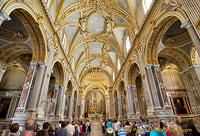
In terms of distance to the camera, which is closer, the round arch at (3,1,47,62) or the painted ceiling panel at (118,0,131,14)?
the round arch at (3,1,47,62)

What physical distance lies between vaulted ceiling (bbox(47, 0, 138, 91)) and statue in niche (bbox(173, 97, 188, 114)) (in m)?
8.94

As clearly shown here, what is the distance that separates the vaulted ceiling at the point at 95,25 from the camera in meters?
10.4

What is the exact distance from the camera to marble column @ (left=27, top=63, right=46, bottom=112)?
20.3 ft

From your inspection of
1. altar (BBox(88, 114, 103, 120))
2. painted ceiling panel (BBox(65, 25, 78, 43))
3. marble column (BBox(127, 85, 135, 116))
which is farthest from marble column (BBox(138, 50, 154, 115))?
altar (BBox(88, 114, 103, 120))

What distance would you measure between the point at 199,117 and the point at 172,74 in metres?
8.67

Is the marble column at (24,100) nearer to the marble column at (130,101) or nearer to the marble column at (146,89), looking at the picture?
the marble column at (146,89)

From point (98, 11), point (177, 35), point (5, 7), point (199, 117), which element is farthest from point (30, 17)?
point (199, 117)

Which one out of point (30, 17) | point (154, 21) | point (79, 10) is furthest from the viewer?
point (79, 10)

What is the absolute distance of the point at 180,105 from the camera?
13945 mm

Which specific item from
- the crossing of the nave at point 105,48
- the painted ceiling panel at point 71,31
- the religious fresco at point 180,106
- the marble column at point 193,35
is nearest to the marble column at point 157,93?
the crossing of the nave at point 105,48

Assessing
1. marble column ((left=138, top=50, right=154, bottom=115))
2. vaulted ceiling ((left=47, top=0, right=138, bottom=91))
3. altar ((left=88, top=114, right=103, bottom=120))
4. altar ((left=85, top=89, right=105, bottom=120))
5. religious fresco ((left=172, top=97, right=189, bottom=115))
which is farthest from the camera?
altar ((left=85, top=89, right=105, bottom=120))

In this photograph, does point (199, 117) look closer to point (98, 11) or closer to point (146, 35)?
point (146, 35)

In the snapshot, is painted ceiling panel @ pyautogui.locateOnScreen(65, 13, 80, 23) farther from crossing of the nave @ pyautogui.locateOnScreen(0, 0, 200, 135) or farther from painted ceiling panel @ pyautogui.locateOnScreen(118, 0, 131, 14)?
painted ceiling panel @ pyautogui.locateOnScreen(118, 0, 131, 14)

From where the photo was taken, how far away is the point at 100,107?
31.8m
